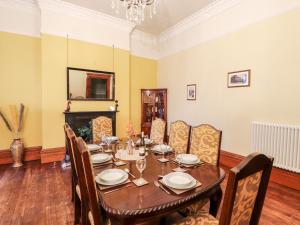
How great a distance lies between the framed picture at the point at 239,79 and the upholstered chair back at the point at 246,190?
8.27 ft

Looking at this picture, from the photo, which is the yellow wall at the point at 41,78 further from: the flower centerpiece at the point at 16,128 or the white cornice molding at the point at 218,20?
the white cornice molding at the point at 218,20

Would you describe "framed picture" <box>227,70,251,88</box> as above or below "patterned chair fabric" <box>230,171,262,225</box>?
above

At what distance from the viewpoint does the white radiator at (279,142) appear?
2463 mm

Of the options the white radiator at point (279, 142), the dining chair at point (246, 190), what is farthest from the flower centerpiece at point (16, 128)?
the white radiator at point (279, 142)

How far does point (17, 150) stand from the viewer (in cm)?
334

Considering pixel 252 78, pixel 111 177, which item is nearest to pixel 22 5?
pixel 111 177

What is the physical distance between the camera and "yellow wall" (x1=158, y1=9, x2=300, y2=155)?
8.45ft

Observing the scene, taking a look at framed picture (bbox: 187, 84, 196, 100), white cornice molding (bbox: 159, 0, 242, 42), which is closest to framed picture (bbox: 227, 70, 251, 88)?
framed picture (bbox: 187, 84, 196, 100)

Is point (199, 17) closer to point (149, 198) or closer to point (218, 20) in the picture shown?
point (218, 20)

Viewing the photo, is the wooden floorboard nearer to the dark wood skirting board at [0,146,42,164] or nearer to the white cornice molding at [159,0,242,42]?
the dark wood skirting board at [0,146,42,164]

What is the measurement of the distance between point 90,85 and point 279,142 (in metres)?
3.76

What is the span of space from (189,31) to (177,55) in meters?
0.63

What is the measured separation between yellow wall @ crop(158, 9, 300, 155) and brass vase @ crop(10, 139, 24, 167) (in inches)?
139

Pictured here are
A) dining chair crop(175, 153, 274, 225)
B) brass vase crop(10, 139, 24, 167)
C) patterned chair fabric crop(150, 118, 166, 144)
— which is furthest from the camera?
brass vase crop(10, 139, 24, 167)
